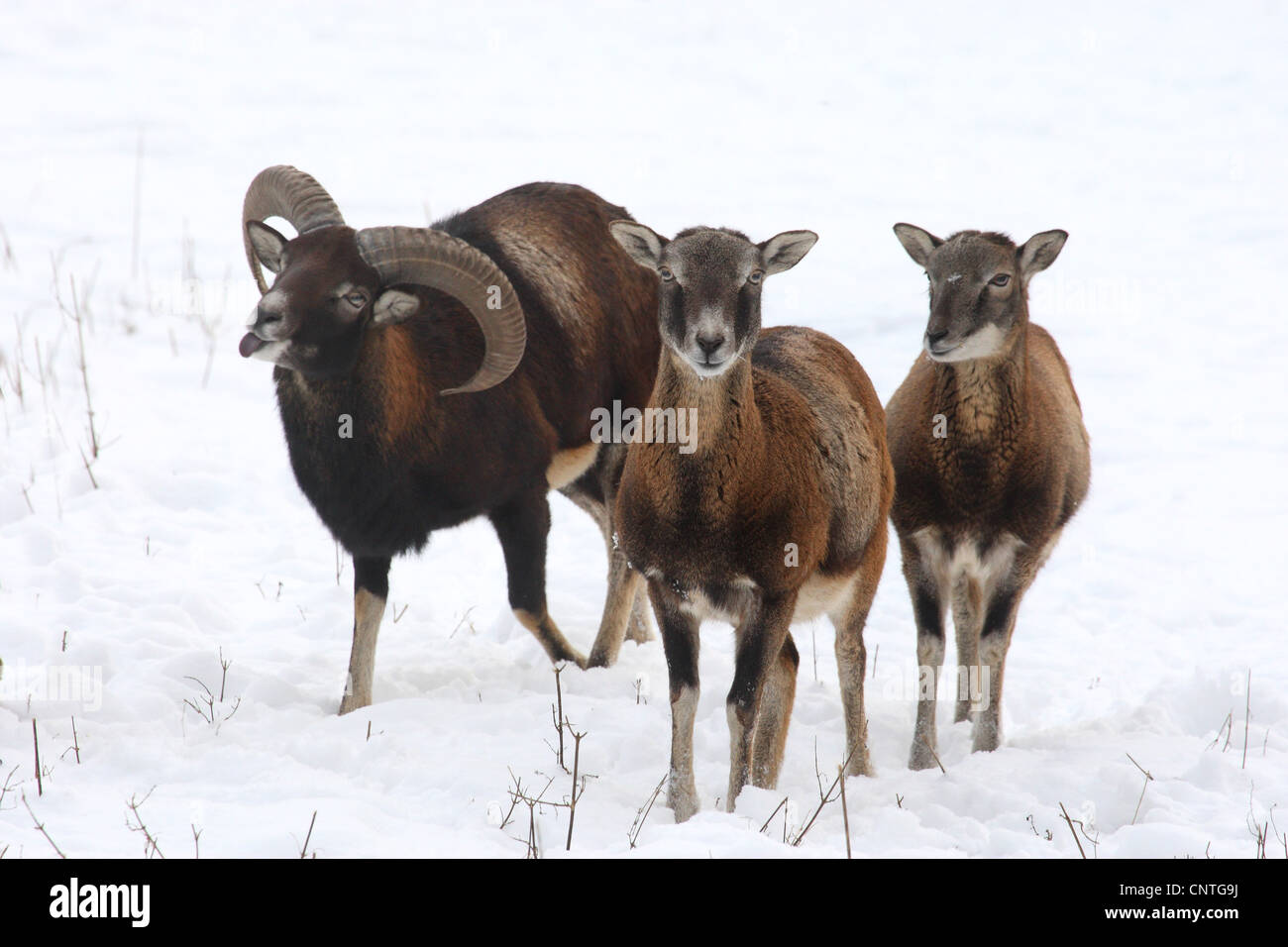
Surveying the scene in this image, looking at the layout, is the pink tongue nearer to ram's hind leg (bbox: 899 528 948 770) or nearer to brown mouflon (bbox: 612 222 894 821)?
brown mouflon (bbox: 612 222 894 821)

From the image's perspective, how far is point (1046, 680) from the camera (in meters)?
8.76

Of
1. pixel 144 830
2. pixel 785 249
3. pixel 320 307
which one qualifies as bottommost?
pixel 144 830

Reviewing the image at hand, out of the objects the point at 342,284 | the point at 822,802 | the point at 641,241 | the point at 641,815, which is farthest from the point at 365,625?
the point at 822,802

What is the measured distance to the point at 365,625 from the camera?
7.34 metres

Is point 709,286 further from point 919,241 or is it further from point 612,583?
point 612,583

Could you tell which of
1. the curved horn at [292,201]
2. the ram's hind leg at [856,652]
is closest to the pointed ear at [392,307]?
the curved horn at [292,201]

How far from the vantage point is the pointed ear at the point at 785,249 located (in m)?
6.09

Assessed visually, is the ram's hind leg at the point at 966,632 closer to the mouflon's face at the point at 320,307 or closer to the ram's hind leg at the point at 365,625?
the ram's hind leg at the point at 365,625

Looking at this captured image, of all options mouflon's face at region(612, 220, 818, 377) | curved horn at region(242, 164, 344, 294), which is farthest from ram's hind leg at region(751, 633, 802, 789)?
curved horn at region(242, 164, 344, 294)

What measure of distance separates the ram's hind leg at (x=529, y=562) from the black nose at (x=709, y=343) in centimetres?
251

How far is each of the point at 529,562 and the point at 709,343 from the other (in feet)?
8.87

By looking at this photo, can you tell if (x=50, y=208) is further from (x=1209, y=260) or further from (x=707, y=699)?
(x=1209, y=260)

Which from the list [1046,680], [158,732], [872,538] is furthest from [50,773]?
[1046,680]

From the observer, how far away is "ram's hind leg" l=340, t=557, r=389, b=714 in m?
7.27
